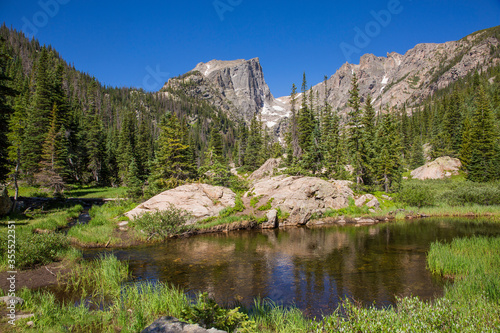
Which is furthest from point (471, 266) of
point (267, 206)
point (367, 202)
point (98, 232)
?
point (98, 232)

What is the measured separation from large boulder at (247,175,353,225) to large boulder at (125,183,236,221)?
5.63 m

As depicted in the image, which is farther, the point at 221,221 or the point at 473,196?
the point at 473,196

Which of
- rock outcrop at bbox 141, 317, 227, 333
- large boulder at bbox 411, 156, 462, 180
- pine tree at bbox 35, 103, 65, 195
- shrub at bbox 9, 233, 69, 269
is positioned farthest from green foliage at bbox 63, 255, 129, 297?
large boulder at bbox 411, 156, 462, 180

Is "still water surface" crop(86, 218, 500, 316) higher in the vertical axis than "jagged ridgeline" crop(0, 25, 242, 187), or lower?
lower

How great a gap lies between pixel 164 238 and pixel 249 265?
10202mm

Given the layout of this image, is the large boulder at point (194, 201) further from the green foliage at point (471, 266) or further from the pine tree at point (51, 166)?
the green foliage at point (471, 266)

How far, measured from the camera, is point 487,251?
13.6 metres

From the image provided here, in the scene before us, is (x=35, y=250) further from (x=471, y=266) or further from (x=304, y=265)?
(x=471, y=266)

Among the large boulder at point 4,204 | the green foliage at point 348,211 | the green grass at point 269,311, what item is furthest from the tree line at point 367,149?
the large boulder at point 4,204

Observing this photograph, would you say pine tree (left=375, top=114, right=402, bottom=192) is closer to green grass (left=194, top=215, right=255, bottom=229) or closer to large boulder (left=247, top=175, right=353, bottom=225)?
large boulder (left=247, top=175, right=353, bottom=225)

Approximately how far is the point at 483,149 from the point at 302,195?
4551 cm

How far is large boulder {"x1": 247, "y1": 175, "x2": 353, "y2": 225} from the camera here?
3069 centimetres

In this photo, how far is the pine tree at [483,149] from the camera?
47000 mm

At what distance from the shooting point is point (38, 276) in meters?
11.7
